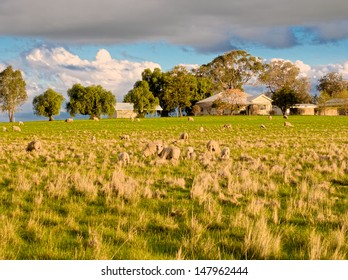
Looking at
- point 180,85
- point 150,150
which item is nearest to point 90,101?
point 180,85

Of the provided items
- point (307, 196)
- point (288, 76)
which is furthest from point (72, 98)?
point (307, 196)

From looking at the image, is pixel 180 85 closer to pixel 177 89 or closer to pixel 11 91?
pixel 177 89

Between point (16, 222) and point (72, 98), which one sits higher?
point (72, 98)

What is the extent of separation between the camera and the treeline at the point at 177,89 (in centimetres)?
11231

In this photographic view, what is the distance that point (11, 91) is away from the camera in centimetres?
11244

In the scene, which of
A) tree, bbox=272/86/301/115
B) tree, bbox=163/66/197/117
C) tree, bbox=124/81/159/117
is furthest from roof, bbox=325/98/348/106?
tree, bbox=124/81/159/117

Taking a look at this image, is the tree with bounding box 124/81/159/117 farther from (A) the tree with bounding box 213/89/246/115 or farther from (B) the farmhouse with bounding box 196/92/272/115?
(A) the tree with bounding box 213/89/246/115

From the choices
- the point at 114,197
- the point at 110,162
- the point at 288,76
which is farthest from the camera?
the point at 288,76

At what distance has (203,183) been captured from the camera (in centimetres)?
1088

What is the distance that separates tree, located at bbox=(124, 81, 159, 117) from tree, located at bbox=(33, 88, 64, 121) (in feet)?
69.9
